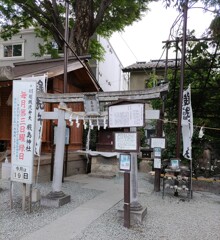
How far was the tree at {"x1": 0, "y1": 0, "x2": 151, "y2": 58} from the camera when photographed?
1412 centimetres

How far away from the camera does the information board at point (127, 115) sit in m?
5.51

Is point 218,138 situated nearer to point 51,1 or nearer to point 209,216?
point 209,216

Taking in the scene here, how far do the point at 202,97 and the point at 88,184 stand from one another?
6.28m

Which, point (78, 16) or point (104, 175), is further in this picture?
point (78, 16)

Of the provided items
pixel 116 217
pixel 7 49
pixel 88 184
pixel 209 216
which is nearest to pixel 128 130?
pixel 116 217

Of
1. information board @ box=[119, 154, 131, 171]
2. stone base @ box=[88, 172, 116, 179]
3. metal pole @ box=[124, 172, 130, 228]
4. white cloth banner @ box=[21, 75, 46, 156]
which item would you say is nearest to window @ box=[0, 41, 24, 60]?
stone base @ box=[88, 172, 116, 179]

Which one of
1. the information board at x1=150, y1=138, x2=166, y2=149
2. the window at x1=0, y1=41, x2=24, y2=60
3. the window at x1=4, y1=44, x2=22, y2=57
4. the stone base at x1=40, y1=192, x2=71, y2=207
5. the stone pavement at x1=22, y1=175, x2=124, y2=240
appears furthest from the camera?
the window at x1=4, y1=44, x2=22, y2=57

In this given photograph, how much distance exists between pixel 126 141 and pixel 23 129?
2544mm

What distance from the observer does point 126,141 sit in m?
5.57

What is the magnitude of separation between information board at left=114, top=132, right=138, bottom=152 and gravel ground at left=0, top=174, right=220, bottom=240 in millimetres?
1634

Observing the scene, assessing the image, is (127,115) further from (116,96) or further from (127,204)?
(127,204)

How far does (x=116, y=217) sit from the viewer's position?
6035 millimetres

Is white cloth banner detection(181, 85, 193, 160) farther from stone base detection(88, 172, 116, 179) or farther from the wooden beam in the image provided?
stone base detection(88, 172, 116, 179)

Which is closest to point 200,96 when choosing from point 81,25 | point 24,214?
point 81,25
